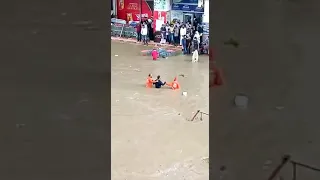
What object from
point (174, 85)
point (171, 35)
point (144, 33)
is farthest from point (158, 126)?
point (144, 33)

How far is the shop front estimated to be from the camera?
11.3 m

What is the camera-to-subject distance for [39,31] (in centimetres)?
48

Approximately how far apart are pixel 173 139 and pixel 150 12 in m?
8.01

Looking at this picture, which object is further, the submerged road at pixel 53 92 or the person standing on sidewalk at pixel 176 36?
the person standing on sidewalk at pixel 176 36

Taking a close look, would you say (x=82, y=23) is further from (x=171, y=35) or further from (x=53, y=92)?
(x=171, y=35)

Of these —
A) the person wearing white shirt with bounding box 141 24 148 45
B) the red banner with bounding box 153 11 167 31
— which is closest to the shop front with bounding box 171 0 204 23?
the red banner with bounding box 153 11 167 31

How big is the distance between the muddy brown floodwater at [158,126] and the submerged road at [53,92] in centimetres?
295
